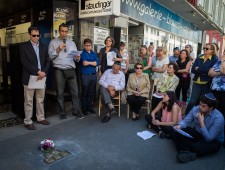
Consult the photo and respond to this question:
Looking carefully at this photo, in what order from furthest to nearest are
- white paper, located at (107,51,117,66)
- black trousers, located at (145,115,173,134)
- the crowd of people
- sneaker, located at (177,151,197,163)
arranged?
1. white paper, located at (107,51,117,66)
2. black trousers, located at (145,115,173,134)
3. the crowd of people
4. sneaker, located at (177,151,197,163)

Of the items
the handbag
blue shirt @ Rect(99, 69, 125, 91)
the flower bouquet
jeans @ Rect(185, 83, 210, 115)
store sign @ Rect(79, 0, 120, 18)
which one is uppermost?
store sign @ Rect(79, 0, 120, 18)

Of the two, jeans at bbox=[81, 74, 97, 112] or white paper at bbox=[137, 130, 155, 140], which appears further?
jeans at bbox=[81, 74, 97, 112]

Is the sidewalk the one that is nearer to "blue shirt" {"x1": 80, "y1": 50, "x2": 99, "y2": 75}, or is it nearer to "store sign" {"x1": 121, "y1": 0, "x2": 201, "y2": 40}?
"blue shirt" {"x1": 80, "y1": 50, "x2": 99, "y2": 75}

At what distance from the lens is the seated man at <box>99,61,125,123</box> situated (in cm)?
530

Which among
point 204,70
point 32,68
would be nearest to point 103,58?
point 32,68

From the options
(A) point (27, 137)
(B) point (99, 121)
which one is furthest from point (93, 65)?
(A) point (27, 137)

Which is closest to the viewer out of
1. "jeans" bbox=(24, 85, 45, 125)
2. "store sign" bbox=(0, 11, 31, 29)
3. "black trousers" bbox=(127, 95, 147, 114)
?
"jeans" bbox=(24, 85, 45, 125)

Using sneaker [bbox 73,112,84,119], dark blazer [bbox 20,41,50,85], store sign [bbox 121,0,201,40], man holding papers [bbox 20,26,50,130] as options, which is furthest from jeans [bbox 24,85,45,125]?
store sign [bbox 121,0,201,40]

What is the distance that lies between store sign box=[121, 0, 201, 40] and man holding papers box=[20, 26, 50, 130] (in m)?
4.71

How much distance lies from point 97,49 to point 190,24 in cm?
1233

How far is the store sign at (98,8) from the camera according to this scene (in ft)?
17.3

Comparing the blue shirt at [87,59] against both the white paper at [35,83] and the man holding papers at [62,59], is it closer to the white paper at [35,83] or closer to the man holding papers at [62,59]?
the man holding papers at [62,59]

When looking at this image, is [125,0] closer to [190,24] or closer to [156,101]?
[156,101]

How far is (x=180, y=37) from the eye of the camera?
15297 millimetres
